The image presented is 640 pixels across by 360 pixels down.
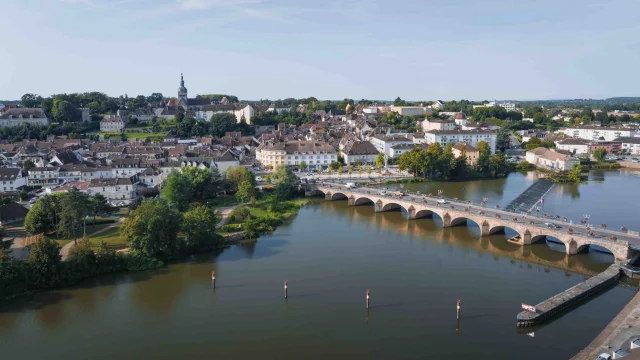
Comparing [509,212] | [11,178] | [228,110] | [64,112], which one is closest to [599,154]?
[509,212]

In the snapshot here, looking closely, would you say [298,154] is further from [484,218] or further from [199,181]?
[484,218]

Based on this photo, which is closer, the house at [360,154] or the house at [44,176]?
the house at [44,176]

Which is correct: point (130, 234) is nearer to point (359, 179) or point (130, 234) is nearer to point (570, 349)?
point (570, 349)

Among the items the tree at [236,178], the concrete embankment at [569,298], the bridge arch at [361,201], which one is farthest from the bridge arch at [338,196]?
the concrete embankment at [569,298]

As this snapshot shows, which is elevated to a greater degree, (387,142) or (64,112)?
(64,112)

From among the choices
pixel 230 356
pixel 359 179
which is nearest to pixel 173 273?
pixel 230 356

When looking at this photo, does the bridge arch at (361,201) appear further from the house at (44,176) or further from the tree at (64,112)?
the tree at (64,112)

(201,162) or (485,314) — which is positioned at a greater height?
(201,162)
